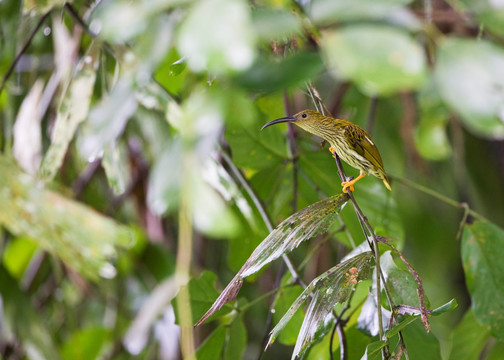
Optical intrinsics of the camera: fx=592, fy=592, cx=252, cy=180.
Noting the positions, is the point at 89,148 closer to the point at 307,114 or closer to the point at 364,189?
the point at 307,114

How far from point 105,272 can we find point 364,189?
46cm

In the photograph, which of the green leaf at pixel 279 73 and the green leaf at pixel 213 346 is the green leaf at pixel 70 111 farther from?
the green leaf at pixel 279 73

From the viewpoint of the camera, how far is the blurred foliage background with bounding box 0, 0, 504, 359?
1.11ft

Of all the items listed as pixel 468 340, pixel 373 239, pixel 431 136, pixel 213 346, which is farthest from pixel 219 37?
pixel 431 136

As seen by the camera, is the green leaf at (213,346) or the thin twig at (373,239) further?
the green leaf at (213,346)

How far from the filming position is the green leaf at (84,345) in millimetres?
1601

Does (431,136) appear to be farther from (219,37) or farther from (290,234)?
(219,37)

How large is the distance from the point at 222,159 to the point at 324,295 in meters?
0.59

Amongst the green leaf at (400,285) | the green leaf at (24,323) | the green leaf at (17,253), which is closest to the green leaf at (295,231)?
the green leaf at (400,285)

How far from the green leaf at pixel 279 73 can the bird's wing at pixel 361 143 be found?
0.38 metres

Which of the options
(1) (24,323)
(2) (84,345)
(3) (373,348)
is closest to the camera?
(3) (373,348)

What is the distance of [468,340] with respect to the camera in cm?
100

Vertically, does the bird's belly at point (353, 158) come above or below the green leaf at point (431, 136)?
above

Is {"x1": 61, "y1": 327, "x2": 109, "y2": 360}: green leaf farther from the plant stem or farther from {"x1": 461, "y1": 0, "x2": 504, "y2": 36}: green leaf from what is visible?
{"x1": 461, "y1": 0, "x2": 504, "y2": 36}: green leaf
